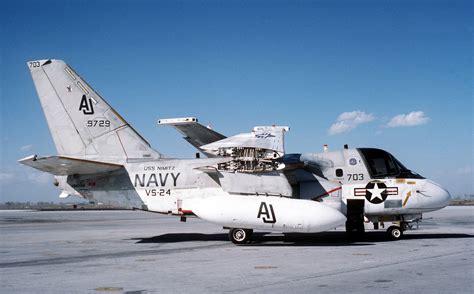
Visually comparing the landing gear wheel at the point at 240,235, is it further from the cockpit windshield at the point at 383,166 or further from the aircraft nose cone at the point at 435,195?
the aircraft nose cone at the point at 435,195

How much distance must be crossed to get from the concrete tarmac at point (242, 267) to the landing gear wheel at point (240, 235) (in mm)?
350

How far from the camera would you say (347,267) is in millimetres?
10758

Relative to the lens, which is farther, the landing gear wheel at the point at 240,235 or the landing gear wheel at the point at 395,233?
the landing gear wheel at the point at 395,233

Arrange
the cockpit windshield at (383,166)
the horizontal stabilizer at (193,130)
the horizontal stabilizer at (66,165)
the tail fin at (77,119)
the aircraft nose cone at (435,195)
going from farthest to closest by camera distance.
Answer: the tail fin at (77,119), the cockpit windshield at (383,166), the aircraft nose cone at (435,195), the horizontal stabilizer at (193,130), the horizontal stabilizer at (66,165)

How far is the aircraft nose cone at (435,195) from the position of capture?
17766 mm

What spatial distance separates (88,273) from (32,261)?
3175mm

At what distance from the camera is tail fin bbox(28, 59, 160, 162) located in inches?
758

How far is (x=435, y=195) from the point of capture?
17.8 m

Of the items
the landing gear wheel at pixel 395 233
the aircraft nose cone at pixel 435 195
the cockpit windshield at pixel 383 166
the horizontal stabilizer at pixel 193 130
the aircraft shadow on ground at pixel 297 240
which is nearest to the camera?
the aircraft shadow on ground at pixel 297 240

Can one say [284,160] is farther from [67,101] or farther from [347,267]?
[67,101]

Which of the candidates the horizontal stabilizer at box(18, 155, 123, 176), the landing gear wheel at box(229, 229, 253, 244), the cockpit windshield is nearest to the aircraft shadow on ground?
the landing gear wheel at box(229, 229, 253, 244)

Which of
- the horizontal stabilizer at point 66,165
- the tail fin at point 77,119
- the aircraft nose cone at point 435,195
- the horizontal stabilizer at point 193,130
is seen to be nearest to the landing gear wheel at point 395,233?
the aircraft nose cone at point 435,195

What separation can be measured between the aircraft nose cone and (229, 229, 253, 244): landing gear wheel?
6.77m

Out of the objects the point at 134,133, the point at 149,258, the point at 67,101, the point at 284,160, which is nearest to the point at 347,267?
the point at 149,258
